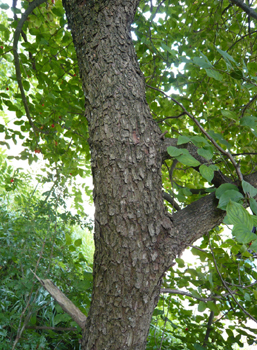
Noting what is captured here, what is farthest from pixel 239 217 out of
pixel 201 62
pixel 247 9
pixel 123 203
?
pixel 247 9

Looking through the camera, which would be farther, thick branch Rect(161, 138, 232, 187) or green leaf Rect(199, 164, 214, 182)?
thick branch Rect(161, 138, 232, 187)

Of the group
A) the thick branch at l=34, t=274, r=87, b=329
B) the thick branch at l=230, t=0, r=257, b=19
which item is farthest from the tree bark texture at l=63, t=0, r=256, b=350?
the thick branch at l=230, t=0, r=257, b=19

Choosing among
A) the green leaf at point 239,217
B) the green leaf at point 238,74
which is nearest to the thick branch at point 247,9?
the green leaf at point 238,74

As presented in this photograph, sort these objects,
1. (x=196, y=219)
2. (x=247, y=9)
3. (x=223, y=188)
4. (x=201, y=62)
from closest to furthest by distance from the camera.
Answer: (x=201, y=62) → (x=223, y=188) → (x=196, y=219) → (x=247, y=9)

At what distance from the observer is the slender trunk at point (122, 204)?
90cm

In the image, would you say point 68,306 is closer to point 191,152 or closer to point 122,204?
point 122,204

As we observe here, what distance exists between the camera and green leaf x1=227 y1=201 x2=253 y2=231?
67cm

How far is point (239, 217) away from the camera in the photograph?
0.68 meters

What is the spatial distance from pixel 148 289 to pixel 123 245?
7.2 inches

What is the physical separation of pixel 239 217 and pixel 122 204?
38 centimetres

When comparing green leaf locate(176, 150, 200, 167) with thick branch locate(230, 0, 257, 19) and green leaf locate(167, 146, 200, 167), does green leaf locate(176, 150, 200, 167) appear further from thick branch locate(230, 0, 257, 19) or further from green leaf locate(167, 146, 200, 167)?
thick branch locate(230, 0, 257, 19)

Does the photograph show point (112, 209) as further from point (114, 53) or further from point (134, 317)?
point (114, 53)

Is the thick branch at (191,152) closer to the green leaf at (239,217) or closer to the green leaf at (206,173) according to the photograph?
the green leaf at (206,173)

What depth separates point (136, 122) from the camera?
98 centimetres
